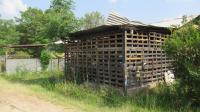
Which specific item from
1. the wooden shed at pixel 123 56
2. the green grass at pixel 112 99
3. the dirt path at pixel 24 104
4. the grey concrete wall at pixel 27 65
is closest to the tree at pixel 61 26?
the wooden shed at pixel 123 56

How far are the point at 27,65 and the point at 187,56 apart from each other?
18101mm

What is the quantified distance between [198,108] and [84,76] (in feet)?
22.2

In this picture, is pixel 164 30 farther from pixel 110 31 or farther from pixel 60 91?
pixel 60 91

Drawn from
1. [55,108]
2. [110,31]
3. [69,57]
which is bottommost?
[55,108]

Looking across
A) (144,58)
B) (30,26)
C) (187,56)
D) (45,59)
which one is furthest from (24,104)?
(30,26)

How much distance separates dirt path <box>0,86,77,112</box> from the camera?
10.3 meters

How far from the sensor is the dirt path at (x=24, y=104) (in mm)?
10258

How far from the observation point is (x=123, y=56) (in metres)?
12.4

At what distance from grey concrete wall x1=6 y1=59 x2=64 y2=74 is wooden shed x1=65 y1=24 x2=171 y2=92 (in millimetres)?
9606

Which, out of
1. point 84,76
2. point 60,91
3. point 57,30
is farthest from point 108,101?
point 57,30

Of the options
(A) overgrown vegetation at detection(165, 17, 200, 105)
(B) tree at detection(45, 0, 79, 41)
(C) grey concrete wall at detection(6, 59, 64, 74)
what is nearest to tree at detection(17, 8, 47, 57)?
(C) grey concrete wall at detection(6, 59, 64, 74)

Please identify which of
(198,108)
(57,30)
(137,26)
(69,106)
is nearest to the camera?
(198,108)

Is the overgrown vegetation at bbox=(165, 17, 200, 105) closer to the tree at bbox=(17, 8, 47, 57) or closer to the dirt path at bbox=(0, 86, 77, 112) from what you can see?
the dirt path at bbox=(0, 86, 77, 112)

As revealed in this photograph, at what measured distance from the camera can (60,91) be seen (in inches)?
533
